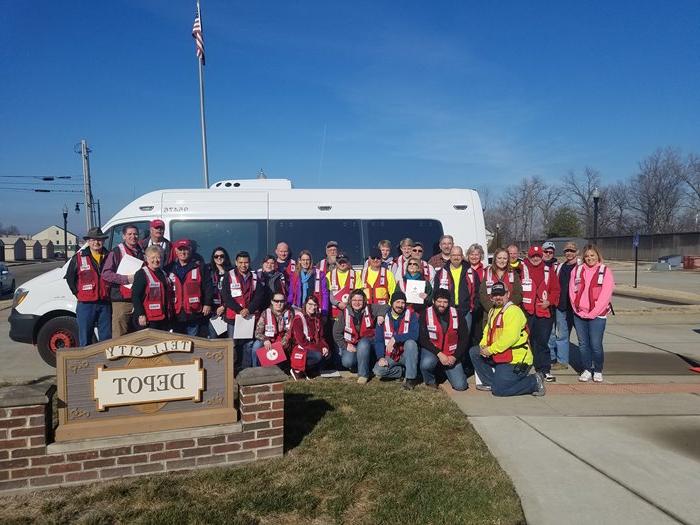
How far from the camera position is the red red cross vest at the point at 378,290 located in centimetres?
655

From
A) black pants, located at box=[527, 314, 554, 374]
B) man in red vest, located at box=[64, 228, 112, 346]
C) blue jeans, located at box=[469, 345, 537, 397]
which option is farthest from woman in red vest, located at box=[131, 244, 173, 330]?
black pants, located at box=[527, 314, 554, 374]

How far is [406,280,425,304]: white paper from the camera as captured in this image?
6262mm

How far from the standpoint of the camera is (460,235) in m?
7.57

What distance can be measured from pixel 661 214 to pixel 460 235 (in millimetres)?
65484

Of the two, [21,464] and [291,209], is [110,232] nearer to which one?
[291,209]

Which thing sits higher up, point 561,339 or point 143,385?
point 143,385

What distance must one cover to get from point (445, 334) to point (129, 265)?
3892 mm

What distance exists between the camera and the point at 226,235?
6957 millimetres

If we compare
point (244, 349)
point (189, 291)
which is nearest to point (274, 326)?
point (244, 349)

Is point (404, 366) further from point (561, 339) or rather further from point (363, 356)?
point (561, 339)

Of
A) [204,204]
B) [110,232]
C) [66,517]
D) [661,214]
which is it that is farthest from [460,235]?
[661,214]

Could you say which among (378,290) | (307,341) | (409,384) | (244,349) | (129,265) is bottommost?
(409,384)

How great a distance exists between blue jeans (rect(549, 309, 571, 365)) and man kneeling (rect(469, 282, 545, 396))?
1.29 m

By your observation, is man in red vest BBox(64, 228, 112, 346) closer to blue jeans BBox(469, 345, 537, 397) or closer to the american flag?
blue jeans BBox(469, 345, 537, 397)
